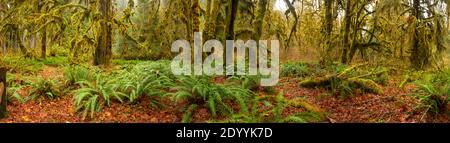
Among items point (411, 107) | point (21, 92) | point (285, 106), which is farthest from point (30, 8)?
point (411, 107)

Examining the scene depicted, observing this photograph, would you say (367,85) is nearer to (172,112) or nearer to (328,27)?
(172,112)

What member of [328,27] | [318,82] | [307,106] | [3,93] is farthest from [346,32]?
[3,93]

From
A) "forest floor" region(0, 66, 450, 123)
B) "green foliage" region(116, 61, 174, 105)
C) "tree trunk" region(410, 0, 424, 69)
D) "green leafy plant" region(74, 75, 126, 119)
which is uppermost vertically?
"tree trunk" region(410, 0, 424, 69)

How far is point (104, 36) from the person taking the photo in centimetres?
1300

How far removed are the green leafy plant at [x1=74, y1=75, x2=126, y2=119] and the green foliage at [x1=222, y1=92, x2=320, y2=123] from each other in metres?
2.38

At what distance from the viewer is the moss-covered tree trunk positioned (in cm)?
1280

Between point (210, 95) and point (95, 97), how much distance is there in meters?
2.17

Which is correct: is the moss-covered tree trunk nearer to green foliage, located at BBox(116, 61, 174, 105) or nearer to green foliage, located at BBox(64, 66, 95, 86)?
green foliage, located at BBox(64, 66, 95, 86)

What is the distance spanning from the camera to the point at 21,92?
29.4 feet

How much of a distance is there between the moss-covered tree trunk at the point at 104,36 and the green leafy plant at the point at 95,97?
4.57 metres

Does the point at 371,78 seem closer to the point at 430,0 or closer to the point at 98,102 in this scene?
the point at 430,0

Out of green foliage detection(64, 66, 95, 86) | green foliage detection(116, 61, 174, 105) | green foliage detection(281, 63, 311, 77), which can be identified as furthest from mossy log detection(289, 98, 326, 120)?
green foliage detection(64, 66, 95, 86)
